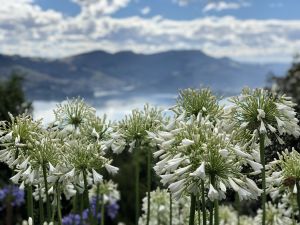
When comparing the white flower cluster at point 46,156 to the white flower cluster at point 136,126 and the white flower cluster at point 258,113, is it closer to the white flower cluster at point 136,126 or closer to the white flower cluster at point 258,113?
the white flower cluster at point 136,126

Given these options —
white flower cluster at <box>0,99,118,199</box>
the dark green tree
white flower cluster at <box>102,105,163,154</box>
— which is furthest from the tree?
white flower cluster at <box>0,99,118,199</box>

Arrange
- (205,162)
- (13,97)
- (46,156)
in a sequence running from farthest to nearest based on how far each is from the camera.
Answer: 1. (13,97)
2. (46,156)
3. (205,162)

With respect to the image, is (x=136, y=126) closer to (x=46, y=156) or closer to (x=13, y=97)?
(x=46, y=156)

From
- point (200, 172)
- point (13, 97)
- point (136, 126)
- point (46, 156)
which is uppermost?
point (13, 97)

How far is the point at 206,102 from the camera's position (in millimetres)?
6605

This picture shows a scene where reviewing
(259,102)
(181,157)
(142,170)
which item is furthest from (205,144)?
(142,170)

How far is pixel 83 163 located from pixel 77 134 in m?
1.06

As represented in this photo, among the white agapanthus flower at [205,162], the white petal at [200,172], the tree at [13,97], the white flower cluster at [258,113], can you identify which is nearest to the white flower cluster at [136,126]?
the white flower cluster at [258,113]

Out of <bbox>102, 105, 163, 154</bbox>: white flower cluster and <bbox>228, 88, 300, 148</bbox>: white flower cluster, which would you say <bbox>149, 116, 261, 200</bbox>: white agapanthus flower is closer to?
<bbox>228, 88, 300, 148</bbox>: white flower cluster

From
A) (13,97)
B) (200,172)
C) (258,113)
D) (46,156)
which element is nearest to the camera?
(200,172)

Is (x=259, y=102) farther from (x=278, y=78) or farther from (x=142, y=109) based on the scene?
(x=278, y=78)

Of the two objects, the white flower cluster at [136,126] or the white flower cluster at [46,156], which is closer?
the white flower cluster at [46,156]

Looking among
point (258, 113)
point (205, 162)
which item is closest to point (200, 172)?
point (205, 162)

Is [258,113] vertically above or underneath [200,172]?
above
